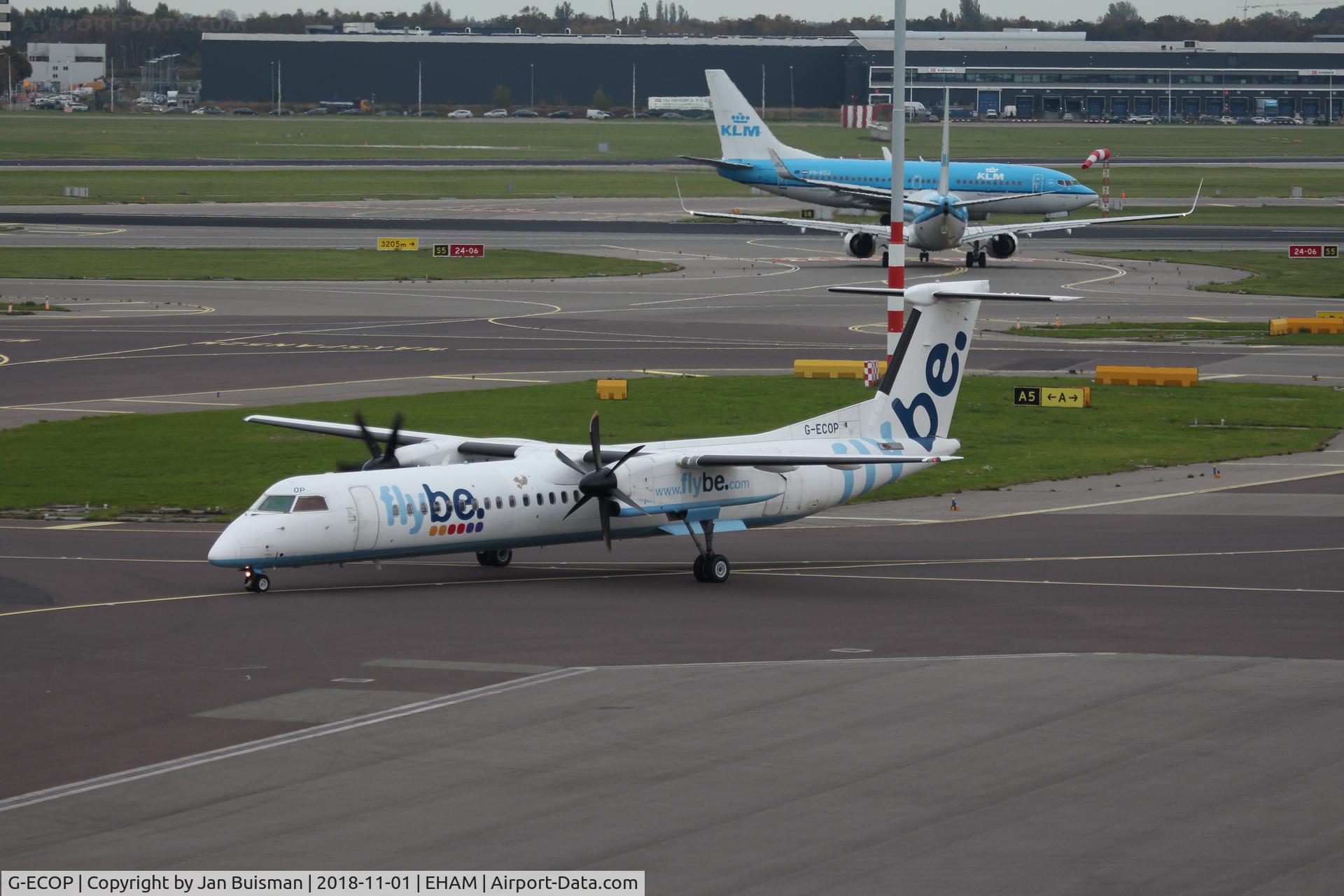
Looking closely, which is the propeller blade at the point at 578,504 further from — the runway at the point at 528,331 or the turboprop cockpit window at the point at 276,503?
the runway at the point at 528,331

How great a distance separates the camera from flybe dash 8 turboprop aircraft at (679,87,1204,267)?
310 ft

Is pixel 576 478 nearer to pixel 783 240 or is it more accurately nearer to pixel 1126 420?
pixel 1126 420

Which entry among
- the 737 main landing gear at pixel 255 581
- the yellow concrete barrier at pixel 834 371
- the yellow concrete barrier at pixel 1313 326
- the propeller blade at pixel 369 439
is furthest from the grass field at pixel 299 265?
the 737 main landing gear at pixel 255 581

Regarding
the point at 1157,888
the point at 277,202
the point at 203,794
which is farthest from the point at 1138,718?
the point at 277,202

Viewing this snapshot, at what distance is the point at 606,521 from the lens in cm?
3366

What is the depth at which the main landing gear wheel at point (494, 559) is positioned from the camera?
36375 mm

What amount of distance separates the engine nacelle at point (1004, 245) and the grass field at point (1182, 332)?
22.4 meters

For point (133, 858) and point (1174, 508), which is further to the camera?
point (1174, 508)

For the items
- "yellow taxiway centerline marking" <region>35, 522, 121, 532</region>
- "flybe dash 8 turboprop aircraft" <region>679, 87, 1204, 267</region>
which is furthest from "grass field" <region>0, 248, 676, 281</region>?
"yellow taxiway centerline marking" <region>35, 522, 121, 532</region>

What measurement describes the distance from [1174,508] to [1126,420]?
1232 centimetres

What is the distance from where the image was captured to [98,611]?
31.4m

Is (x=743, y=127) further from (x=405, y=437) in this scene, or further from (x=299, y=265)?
(x=405, y=437)

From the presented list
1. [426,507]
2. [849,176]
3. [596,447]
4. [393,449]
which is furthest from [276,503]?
[849,176]

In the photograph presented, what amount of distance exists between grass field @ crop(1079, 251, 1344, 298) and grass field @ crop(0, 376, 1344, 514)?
110ft
